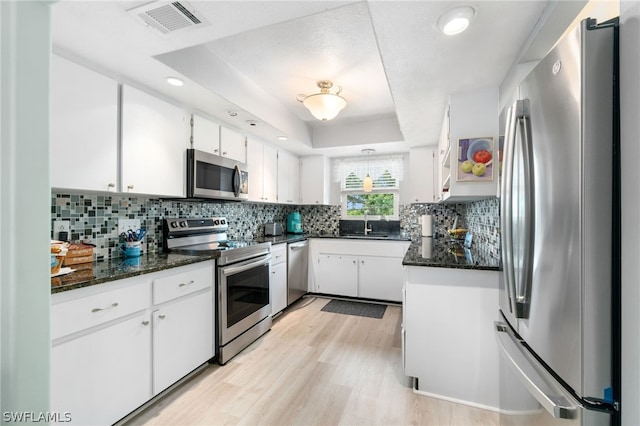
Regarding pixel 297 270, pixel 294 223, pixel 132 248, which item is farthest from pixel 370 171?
pixel 132 248

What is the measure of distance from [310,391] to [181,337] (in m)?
0.94

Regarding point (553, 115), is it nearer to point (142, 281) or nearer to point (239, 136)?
point (142, 281)

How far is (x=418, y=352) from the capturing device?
76.0 inches

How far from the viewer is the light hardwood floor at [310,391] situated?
5.57ft

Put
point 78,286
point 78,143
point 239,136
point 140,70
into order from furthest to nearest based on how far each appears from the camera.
→ 1. point 239,136
2. point 140,70
3. point 78,143
4. point 78,286

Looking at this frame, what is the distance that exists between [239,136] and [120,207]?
128 cm

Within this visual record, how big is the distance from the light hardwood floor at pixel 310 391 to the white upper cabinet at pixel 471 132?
1388mm

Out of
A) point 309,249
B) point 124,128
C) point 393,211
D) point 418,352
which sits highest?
point 124,128

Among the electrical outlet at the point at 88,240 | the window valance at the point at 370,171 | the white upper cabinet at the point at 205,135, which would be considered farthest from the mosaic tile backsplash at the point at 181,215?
the white upper cabinet at the point at 205,135

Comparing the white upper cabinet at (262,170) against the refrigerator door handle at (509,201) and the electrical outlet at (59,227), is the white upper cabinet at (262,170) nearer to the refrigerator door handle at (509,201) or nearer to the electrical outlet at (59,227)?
the electrical outlet at (59,227)

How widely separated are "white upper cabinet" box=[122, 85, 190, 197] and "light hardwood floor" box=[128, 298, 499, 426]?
4.64 ft

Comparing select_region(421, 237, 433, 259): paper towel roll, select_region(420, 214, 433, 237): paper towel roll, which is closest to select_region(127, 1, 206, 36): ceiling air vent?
select_region(421, 237, 433, 259): paper towel roll

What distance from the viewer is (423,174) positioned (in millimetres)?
3742

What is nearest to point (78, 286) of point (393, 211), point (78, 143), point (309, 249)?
point (78, 143)
